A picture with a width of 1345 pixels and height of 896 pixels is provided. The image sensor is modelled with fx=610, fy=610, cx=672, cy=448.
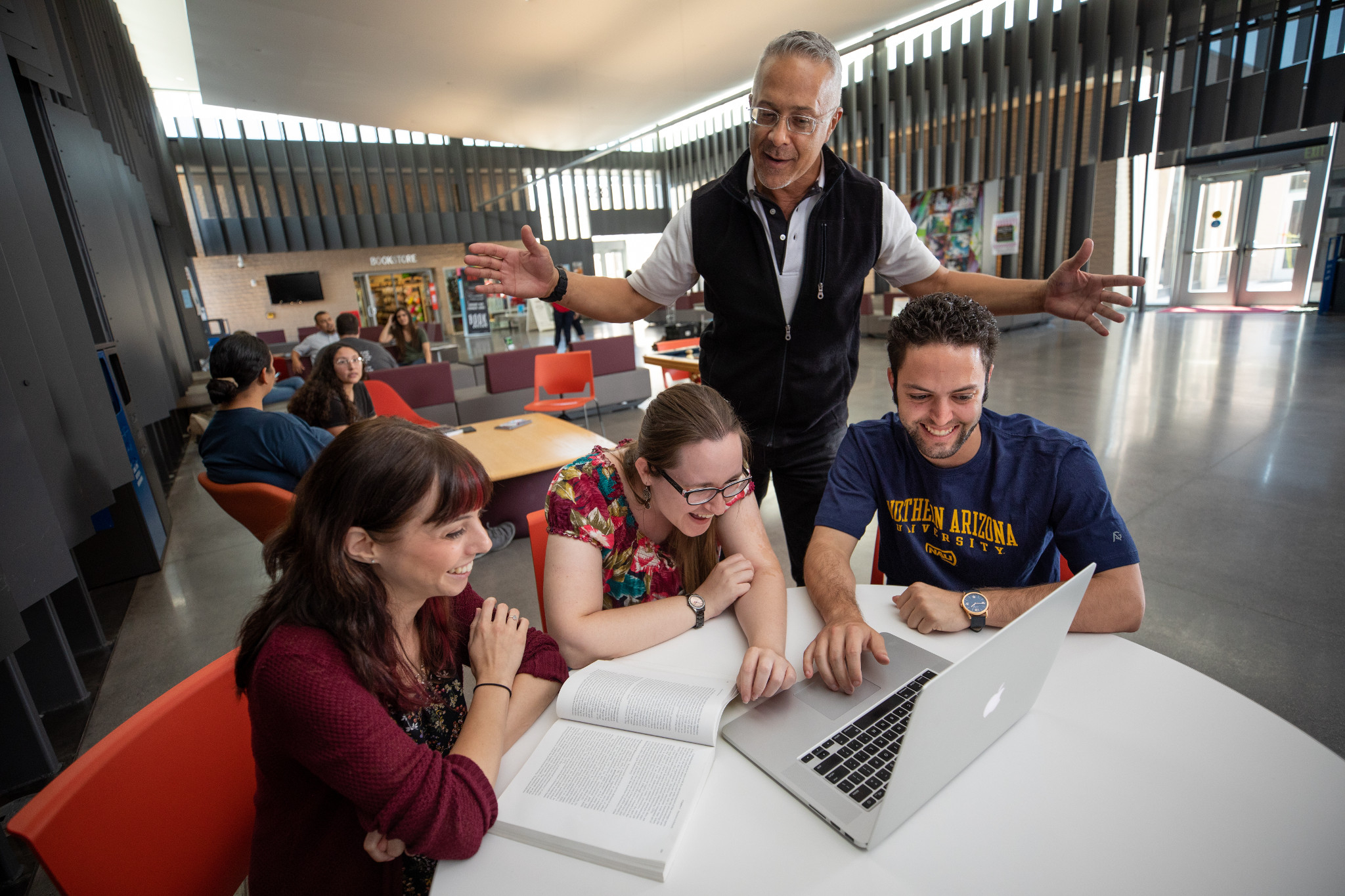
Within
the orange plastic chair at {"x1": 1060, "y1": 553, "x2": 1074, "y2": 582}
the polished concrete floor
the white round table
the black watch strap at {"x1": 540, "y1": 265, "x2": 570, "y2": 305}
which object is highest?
the black watch strap at {"x1": 540, "y1": 265, "x2": 570, "y2": 305}

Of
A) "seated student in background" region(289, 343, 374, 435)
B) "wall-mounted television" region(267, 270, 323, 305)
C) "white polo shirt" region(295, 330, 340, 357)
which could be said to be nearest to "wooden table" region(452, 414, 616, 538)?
"seated student in background" region(289, 343, 374, 435)

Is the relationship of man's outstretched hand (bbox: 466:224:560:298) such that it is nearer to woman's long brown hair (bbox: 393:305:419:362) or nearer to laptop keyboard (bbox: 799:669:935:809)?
laptop keyboard (bbox: 799:669:935:809)

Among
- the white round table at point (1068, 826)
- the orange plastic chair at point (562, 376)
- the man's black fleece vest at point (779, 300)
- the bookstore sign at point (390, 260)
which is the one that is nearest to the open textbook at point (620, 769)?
the white round table at point (1068, 826)

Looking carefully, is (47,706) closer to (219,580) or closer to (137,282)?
(219,580)

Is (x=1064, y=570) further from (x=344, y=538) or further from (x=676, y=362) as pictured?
(x=676, y=362)

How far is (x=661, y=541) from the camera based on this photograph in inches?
59.5

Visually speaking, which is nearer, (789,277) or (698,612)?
(698,612)

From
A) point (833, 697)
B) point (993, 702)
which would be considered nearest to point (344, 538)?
point (833, 697)

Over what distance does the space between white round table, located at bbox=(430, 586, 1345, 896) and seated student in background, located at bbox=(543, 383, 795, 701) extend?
1.06ft

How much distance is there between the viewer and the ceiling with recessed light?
7988 mm

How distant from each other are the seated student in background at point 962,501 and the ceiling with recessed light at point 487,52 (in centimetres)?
860

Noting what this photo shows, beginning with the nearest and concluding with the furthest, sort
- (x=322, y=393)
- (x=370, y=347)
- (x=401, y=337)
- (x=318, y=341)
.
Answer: (x=322, y=393), (x=370, y=347), (x=401, y=337), (x=318, y=341)

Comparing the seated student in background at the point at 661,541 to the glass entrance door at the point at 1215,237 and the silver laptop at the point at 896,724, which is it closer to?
the silver laptop at the point at 896,724

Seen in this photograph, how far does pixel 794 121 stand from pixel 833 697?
1391 mm
